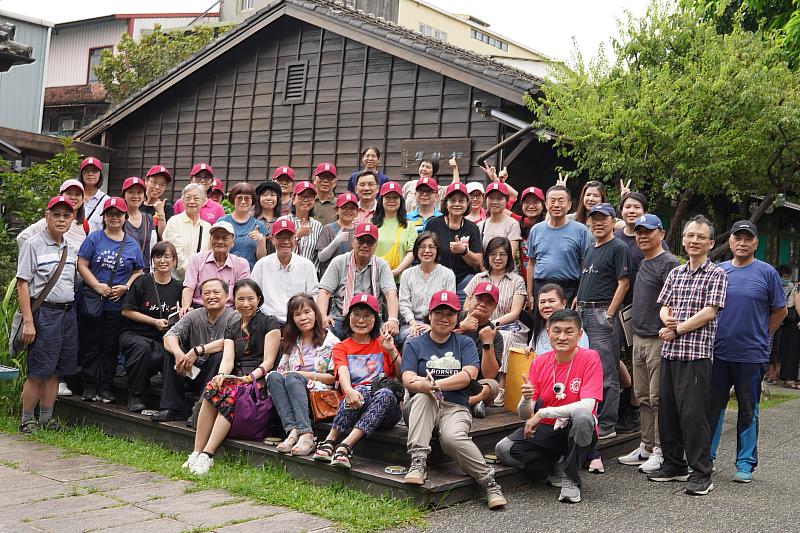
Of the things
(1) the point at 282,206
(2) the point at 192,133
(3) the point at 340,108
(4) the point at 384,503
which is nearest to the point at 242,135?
(2) the point at 192,133

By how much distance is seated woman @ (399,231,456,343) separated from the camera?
7.00 metres

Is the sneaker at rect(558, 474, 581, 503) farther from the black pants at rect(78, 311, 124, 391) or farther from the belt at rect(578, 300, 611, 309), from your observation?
the black pants at rect(78, 311, 124, 391)

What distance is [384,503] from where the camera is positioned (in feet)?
17.2

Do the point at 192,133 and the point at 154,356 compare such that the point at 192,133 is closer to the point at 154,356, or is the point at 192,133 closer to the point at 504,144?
the point at 504,144

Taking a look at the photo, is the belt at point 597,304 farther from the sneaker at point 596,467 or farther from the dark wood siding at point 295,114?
the dark wood siding at point 295,114

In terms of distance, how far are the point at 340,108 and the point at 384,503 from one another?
1076cm

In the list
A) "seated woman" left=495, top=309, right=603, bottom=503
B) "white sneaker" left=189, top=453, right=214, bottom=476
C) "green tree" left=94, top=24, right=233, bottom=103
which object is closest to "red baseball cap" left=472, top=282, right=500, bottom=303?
"seated woman" left=495, top=309, right=603, bottom=503

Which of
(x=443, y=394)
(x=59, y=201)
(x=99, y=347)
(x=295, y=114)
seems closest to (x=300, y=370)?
(x=443, y=394)

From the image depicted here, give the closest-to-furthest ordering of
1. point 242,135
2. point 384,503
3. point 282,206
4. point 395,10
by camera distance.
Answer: point 384,503 < point 282,206 < point 242,135 < point 395,10

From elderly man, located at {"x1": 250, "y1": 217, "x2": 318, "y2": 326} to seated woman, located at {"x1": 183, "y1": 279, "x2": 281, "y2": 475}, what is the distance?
235 mm

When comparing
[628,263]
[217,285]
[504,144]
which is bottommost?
[217,285]

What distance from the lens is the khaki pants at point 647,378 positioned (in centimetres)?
652

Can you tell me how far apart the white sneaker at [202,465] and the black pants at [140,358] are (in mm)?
1461

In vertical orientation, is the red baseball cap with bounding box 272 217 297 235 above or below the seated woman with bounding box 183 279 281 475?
above
